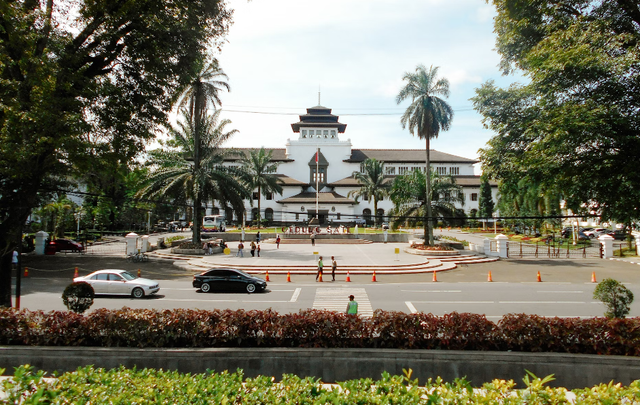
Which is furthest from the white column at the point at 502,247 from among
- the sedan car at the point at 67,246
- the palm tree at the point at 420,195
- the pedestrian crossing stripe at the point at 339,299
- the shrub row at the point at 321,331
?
the sedan car at the point at 67,246

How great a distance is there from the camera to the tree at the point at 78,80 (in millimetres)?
9438

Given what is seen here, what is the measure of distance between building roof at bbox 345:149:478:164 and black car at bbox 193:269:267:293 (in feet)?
185

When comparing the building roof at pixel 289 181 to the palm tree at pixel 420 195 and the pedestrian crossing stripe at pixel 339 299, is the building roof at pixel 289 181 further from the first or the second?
the pedestrian crossing stripe at pixel 339 299

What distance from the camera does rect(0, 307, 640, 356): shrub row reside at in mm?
7488

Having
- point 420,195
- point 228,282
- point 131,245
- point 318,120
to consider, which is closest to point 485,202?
point 318,120

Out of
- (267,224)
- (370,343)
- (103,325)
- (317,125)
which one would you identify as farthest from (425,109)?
(317,125)

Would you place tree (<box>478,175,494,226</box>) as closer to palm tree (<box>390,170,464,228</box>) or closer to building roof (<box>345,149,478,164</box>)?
building roof (<box>345,149,478,164</box>)

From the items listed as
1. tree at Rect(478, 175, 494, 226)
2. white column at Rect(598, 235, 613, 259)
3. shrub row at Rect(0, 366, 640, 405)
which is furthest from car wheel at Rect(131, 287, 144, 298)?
tree at Rect(478, 175, 494, 226)

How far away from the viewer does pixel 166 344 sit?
785 centimetres

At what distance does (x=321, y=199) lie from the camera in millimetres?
62812

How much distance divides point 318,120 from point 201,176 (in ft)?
154

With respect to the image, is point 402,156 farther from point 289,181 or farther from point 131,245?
point 131,245

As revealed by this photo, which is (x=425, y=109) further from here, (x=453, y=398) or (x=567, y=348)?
(x=453, y=398)

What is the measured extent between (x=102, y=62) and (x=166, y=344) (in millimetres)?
9186
